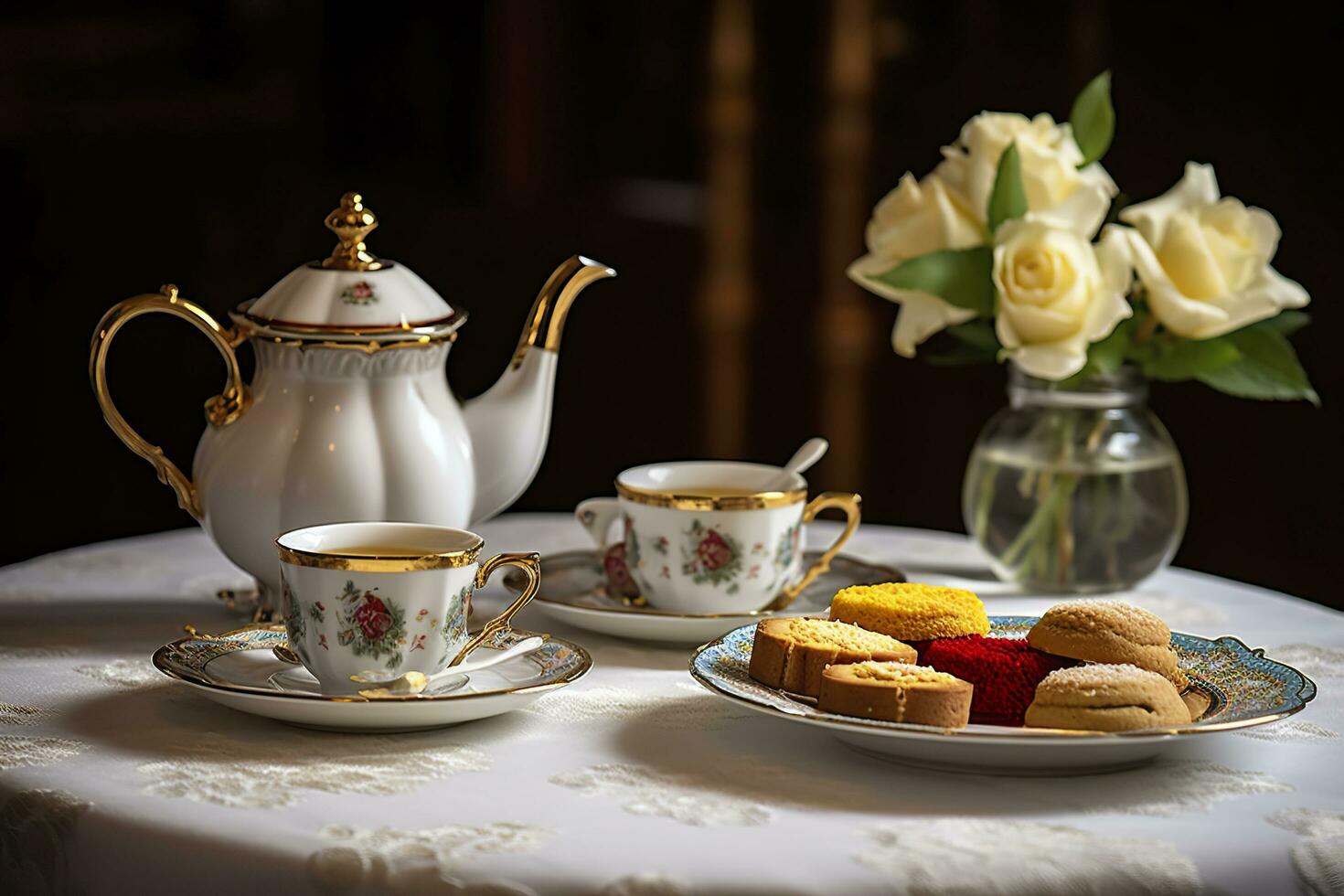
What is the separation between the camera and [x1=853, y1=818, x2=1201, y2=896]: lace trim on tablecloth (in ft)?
Result: 2.39

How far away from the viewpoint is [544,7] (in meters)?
3.05

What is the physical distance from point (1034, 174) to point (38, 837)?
0.94 metres

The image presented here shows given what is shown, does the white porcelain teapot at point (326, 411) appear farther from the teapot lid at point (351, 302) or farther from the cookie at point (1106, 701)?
the cookie at point (1106, 701)

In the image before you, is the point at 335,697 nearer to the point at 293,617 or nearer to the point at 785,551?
the point at 293,617

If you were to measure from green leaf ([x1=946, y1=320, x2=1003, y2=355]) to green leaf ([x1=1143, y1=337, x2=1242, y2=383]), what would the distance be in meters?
→ 0.13

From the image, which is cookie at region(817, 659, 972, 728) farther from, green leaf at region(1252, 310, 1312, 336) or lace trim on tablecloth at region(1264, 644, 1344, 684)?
green leaf at region(1252, 310, 1312, 336)

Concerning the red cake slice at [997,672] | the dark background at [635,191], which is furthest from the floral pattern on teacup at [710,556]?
the dark background at [635,191]

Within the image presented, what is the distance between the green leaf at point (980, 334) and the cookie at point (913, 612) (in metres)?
0.40

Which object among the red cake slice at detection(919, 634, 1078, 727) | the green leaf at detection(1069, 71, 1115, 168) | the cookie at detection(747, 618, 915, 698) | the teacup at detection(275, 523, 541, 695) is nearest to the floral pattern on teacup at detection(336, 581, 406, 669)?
the teacup at detection(275, 523, 541, 695)

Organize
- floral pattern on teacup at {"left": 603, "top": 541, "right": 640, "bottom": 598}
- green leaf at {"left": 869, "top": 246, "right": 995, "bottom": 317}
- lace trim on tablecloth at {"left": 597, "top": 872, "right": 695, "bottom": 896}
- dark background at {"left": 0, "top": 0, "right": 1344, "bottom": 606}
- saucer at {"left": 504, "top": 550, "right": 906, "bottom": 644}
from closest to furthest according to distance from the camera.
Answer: lace trim on tablecloth at {"left": 597, "top": 872, "right": 695, "bottom": 896} → saucer at {"left": 504, "top": 550, "right": 906, "bottom": 644} → floral pattern on teacup at {"left": 603, "top": 541, "right": 640, "bottom": 598} → green leaf at {"left": 869, "top": 246, "right": 995, "bottom": 317} → dark background at {"left": 0, "top": 0, "right": 1344, "bottom": 606}

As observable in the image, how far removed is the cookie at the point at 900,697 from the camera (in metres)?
0.86

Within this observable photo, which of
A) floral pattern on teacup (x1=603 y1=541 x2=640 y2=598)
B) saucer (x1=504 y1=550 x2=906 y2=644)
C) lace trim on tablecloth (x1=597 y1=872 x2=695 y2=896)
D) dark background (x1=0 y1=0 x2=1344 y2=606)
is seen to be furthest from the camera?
dark background (x1=0 y1=0 x2=1344 y2=606)

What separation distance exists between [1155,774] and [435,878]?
16.0 inches

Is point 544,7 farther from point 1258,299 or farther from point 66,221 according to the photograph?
point 1258,299
